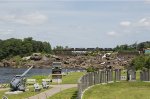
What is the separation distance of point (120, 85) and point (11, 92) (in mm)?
17109

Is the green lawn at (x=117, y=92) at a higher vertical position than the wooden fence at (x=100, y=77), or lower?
lower

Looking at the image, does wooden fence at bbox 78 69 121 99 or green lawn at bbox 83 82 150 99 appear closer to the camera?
green lawn at bbox 83 82 150 99

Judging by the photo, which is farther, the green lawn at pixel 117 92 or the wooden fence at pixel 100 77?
the wooden fence at pixel 100 77

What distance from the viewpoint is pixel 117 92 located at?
52.6 m

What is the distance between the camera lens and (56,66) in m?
71.0

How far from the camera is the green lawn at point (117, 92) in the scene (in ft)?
157

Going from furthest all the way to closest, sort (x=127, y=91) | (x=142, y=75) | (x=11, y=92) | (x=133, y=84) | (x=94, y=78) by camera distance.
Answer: (x=142, y=75) → (x=133, y=84) → (x=94, y=78) → (x=127, y=91) → (x=11, y=92)

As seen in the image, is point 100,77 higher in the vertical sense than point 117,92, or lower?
higher

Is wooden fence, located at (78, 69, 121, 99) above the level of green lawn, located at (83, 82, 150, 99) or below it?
above

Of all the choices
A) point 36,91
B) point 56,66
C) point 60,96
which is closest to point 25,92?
point 36,91

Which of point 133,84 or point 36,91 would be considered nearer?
point 36,91

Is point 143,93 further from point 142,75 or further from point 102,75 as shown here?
point 142,75

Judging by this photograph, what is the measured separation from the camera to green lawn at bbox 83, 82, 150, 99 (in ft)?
157

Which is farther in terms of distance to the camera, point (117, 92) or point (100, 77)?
point (100, 77)
